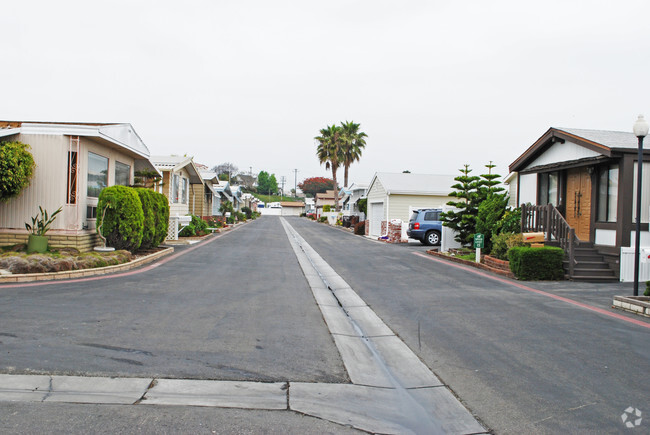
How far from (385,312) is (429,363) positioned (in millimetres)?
2726

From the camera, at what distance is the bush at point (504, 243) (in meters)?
13.9

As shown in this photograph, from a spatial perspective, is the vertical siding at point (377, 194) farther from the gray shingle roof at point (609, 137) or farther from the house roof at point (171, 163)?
the gray shingle roof at point (609, 137)

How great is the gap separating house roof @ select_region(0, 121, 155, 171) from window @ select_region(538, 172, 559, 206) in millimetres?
13672

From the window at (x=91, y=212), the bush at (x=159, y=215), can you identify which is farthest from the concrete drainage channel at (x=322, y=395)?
the bush at (x=159, y=215)

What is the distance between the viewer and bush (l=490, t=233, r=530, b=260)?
45.6ft

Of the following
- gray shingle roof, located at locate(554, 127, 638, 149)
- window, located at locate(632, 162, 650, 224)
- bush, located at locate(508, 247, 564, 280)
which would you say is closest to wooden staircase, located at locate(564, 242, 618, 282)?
bush, located at locate(508, 247, 564, 280)

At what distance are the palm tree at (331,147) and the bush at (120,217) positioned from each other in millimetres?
42257

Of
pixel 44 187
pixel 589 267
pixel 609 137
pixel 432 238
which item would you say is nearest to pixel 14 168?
pixel 44 187

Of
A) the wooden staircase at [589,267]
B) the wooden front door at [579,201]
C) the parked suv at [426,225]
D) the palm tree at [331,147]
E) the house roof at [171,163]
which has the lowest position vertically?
the wooden staircase at [589,267]

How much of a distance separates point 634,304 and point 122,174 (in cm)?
1544

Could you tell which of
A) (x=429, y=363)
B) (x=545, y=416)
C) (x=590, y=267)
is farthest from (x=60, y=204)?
(x=590, y=267)

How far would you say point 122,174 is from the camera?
1734 cm

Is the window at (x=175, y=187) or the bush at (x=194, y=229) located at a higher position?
the window at (x=175, y=187)

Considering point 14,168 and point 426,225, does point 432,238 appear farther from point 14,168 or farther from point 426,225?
point 14,168
